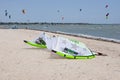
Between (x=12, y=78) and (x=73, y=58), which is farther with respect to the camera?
(x=73, y=58)

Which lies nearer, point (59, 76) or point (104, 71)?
point (59, 76)

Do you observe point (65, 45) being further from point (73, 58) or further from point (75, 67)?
point (75, 67)

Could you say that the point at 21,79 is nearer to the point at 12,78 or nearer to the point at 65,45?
the point at 12,78

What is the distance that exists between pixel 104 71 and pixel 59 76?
1.74m

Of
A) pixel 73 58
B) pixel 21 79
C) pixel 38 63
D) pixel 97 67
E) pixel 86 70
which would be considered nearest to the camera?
pixel 21 79

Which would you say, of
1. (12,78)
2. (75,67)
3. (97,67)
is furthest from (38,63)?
(12,78)

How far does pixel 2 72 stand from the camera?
8.84m

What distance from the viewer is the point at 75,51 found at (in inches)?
504

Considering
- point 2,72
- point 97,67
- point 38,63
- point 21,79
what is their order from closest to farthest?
point 21,79, point 2,72, point 97,67, point 38,63

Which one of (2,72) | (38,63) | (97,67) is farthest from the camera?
(38,63)

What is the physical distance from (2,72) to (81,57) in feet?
14.9

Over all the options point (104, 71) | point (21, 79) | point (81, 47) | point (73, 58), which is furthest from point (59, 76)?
point (81, 47)

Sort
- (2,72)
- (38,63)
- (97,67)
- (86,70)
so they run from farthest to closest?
(38,63)
(97,67)
(86,70)
(2,72)

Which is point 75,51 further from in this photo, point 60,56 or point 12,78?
point 12,78
